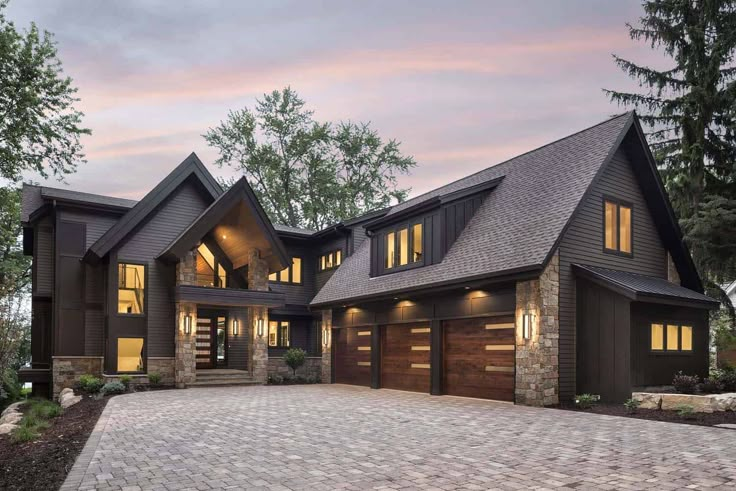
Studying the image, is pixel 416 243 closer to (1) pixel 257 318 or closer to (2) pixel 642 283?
(2) pixel 642 283

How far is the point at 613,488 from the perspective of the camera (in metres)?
5.76

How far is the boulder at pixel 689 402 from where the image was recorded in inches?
433

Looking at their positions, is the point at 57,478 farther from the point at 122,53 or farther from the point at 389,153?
the point at 389,153

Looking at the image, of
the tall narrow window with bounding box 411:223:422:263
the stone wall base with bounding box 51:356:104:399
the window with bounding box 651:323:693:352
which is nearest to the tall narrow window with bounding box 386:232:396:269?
the tall narrow window with bounding box 411:223:422:263

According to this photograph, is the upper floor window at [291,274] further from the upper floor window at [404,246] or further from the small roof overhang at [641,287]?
the small roof overhang at [641,287]

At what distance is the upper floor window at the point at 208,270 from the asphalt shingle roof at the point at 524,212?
Result: 6462 millimetres

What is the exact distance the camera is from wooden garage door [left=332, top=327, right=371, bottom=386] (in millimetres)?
19406

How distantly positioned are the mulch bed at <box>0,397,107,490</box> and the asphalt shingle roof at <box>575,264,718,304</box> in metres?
11.0

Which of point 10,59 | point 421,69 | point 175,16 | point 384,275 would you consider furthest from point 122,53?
point 384,275

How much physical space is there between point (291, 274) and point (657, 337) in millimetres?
15928

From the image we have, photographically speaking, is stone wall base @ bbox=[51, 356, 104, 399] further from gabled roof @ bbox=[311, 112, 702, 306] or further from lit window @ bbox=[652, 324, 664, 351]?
lit window @ bbox=[652, 324, 664, 351]

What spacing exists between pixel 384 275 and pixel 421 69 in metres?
6.90

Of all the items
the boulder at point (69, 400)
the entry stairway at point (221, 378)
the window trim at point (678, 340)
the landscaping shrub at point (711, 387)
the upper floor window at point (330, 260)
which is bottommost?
the entry stairway at point (221, 378)

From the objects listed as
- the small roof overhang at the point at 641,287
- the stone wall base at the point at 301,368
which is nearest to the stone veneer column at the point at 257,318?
the stone wall base at the point at 301,368
